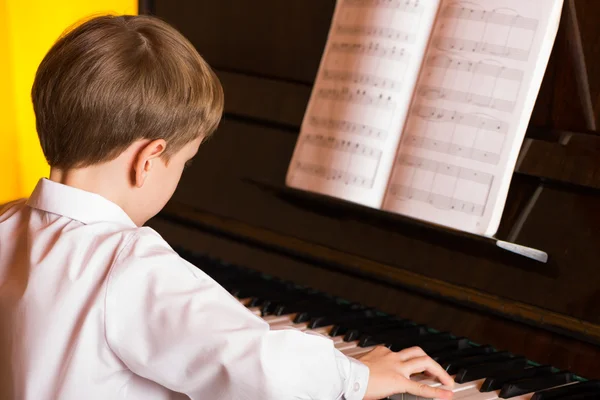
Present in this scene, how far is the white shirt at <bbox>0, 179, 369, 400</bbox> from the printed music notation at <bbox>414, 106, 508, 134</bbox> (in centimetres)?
55

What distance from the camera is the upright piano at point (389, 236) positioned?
1.38 meters

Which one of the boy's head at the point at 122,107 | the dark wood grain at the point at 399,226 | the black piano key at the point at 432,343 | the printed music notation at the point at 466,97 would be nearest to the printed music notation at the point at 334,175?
the dark wood grain at the point at 399,226

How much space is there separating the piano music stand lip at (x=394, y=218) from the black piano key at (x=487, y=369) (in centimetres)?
20

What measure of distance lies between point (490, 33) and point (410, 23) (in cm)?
17

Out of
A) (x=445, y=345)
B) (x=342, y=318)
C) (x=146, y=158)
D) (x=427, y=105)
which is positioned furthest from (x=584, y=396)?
(x=146, y=158)

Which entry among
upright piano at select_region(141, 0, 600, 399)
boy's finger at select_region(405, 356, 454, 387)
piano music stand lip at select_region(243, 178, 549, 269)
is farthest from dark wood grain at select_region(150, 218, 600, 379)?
boy's finger at select_region(405, 356, 454, 387)

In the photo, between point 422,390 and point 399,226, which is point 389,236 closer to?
point 399,226

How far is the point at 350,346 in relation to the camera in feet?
4.71

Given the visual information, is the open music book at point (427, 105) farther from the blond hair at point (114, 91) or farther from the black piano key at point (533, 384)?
the blond hair at point (114, 91)

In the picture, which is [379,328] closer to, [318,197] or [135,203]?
[318,197]

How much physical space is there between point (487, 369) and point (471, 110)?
0.48m

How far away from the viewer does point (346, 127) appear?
1.58 metres

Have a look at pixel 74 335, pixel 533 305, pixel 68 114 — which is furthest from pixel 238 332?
pixel 533 305

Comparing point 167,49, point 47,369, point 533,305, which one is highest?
point 167,49
